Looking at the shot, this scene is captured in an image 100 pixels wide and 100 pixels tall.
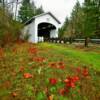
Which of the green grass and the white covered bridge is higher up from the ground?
the white covered bridge

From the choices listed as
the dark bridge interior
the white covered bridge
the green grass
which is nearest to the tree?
the green grass

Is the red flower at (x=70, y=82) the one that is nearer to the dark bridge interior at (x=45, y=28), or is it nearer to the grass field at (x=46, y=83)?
the grass field at (x=46, y=83)

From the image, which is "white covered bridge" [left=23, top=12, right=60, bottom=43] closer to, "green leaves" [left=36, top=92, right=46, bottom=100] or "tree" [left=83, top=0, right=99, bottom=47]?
"tree" [left=83, top=0, right=99, bottom=47]

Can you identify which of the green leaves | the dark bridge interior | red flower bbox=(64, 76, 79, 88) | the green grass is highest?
the dark bridge interior

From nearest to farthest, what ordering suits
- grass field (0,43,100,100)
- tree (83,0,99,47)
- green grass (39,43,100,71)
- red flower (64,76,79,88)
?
grass field (0,43,100,100) → red flower (64,76,79,88) → green grass (39,43,100,71) → tree (83,0,99,47)

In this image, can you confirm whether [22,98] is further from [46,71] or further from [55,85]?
[46,71]

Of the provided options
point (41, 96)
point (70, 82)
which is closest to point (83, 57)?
point (70, 82)

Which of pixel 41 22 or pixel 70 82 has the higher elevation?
pixel 41 22

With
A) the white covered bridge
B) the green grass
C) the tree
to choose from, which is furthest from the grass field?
the white covered bridge

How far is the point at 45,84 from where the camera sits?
692 cm

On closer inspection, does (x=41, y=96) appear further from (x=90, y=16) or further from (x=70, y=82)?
(x=90, y=16)

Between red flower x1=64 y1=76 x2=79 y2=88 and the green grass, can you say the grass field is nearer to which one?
red flower x1=64 y1=76 x2=79 y2=88

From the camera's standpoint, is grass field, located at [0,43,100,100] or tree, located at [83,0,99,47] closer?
grass field, located at [0,43,100,100]

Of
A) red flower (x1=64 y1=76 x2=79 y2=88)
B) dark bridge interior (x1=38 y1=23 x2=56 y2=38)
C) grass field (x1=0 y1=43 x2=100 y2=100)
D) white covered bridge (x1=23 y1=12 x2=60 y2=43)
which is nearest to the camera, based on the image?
grass field (x1=0 y1=43 x2=100 y2=100)
